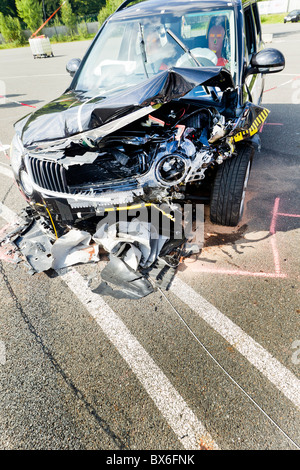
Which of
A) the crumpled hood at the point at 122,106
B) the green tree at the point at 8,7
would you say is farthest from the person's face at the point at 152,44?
the green tree at the point at 8,7

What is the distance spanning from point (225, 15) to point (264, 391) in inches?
149

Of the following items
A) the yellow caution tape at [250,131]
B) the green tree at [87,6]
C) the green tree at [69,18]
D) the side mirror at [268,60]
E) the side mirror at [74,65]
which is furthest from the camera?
the green tree at [87,6]

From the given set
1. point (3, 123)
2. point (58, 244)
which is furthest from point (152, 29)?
point (3, 123)

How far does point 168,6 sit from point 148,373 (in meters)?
4.06

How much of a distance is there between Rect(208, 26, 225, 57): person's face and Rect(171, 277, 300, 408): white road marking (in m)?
2.60

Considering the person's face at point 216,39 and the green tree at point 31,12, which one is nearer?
the person's face at point 216,39

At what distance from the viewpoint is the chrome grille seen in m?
2.76

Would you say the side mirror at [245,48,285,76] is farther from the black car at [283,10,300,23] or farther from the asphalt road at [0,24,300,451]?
the black car at [283,10,300,23]

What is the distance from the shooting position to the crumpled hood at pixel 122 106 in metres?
2.60

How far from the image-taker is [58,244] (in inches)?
126

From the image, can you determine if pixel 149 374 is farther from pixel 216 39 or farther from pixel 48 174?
pixel 216 39

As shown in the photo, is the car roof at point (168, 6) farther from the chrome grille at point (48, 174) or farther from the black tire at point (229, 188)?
the chrome grille at point (48, 174)

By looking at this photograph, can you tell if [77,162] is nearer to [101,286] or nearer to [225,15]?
[101,286]

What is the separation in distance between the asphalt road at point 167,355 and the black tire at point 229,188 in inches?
11.5
